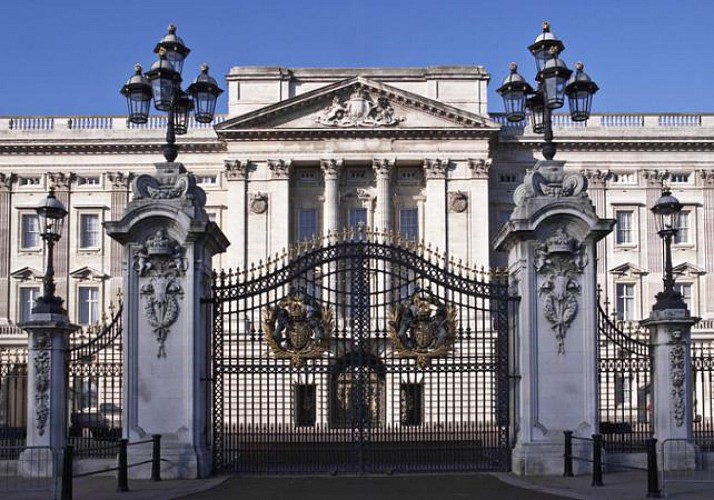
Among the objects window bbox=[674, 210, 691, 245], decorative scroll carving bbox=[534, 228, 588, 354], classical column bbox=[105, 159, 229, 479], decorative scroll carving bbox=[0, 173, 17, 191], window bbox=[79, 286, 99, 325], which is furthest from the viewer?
decorative scroll carving bbox=[0, 173, 17, 191]

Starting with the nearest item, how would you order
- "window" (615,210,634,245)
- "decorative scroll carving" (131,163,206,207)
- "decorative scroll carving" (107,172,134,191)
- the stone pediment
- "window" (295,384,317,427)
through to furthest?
"decorative scroll carving" (131,163,206,207) → "window" (295,384,317,427) → the stone pediment → "window" (615,210,634,245) → "decorative scroll carving" (107,172,134,191)

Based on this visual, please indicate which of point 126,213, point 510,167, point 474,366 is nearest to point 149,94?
point 126,213

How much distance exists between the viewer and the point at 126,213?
2034 cm

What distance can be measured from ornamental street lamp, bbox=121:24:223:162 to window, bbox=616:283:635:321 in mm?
40449

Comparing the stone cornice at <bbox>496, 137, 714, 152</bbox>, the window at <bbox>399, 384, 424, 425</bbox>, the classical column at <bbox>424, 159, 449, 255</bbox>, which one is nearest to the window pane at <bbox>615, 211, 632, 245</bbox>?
the stone cornice at <bbox>496, 137, 714, 152</bbox>

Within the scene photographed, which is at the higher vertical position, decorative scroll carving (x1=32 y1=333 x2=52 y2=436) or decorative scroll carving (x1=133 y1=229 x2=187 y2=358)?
decorative scroll carving (x1=133 y1=229 x2=187 y2=358)

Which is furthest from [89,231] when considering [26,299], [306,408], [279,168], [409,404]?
[409,404]

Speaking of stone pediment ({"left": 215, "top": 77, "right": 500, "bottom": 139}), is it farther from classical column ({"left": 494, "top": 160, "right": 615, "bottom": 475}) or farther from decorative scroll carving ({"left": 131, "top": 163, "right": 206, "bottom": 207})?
classical column ({"left": 494, "top": 160, "right": 615, "bottom": 475})

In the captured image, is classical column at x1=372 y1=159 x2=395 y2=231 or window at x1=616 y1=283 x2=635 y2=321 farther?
window at x1=616 y1=283 x2=635 y2=321

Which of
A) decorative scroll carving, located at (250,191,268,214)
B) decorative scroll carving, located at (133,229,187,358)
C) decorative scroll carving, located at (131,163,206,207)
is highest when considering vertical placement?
decorative scroll carving, located at (250,191,268,214)

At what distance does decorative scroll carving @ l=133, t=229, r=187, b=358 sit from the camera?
66.2ft

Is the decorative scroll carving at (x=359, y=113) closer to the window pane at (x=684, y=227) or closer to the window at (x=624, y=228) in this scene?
the window at (x=624, y=228)

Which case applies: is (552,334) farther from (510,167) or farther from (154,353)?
(510,167)

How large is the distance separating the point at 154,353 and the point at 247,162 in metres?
39.3
